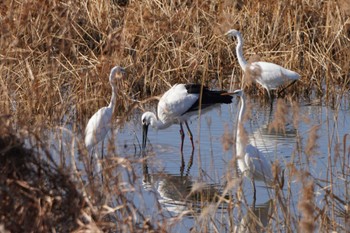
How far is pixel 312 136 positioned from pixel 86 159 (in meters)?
1.02

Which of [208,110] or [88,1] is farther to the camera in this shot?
[88,1]

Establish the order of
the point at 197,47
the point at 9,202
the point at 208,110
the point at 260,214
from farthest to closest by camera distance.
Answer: the point at 197,47 < the point at 208,110 < the point at 260,214 < the point at 9,202

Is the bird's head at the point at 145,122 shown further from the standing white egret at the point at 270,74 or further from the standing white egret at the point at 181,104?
the standing white egret at the point at 270,74

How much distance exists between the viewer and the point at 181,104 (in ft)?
30.5

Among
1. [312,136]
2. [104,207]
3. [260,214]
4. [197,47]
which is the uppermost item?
[197,47]

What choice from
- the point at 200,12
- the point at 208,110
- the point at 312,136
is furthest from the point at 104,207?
the point at 200,12

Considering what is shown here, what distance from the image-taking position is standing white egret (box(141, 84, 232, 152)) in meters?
8.83

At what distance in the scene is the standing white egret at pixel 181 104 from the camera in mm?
8828

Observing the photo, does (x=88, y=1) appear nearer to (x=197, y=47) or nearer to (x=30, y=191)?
(x=197, y=47)

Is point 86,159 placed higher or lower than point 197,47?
lower

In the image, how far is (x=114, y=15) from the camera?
11.2 meters

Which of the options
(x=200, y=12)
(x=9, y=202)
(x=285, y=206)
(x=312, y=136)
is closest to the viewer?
(x=9, y=202)

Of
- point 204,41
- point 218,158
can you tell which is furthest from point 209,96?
point 204,41

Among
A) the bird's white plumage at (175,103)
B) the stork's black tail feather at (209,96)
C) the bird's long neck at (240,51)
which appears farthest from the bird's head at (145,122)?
the bird's long neck at (240,51)
